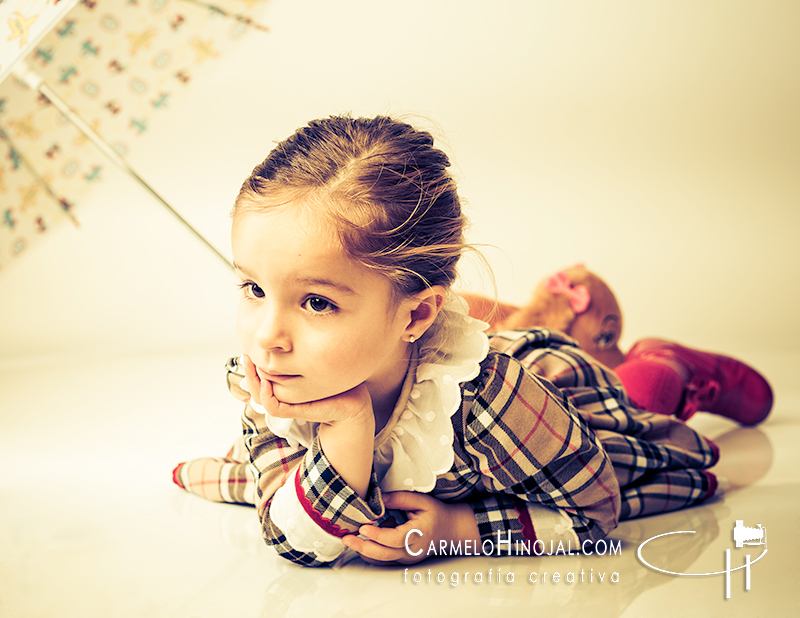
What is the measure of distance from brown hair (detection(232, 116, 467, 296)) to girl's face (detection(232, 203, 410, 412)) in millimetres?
20

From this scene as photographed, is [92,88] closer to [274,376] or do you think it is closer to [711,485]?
[274,376]

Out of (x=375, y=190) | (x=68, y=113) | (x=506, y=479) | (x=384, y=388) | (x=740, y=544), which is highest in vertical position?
(x=68, y=113)

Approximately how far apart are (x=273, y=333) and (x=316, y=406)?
0.37 feet

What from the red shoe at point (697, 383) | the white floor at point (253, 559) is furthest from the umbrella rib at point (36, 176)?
the red shoe at point (697, 383)

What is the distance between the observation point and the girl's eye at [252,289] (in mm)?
827

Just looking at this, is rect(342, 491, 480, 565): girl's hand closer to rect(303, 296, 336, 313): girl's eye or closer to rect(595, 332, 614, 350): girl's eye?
rect(303, 296, 336, 313): girl's eye

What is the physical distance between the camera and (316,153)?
2.72 feet

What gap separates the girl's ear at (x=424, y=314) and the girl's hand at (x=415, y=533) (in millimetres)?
202

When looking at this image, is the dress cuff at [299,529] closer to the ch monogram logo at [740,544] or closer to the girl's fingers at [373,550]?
the girl's fingers at [373,550]

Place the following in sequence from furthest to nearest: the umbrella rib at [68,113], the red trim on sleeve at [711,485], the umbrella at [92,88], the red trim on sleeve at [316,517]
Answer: the umbrella at [92,88] → the umbrella rib at [68,113] → the red trim on sleeve at [711,485] → the red trim on sleeve at [316,517]

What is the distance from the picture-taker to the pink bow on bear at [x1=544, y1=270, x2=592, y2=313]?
1.58 meters

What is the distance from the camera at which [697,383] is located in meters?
1.42

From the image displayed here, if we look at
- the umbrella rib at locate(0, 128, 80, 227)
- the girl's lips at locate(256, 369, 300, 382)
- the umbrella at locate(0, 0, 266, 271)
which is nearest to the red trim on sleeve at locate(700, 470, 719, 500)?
the girl's lips at locate(256, 369, 300, 382)

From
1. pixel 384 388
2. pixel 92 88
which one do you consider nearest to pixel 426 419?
pixel 384 388
